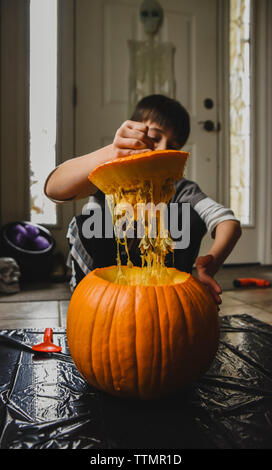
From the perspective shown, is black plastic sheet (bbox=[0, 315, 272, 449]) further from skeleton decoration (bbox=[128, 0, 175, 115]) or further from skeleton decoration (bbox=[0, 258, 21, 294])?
skeleton decoration (bbox=[128, 0, 175, 115])

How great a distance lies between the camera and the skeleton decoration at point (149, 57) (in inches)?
92.1

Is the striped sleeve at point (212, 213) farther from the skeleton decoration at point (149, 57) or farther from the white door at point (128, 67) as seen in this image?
the skeleton decoration at point (149, 57)

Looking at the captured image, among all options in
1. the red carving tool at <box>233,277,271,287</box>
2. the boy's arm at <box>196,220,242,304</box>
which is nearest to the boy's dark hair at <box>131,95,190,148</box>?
the boy's arm at <box>196,220,242,304</box>

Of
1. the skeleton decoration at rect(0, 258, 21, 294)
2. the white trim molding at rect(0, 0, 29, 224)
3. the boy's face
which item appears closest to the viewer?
the boy's face

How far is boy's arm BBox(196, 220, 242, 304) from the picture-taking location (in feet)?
2.52

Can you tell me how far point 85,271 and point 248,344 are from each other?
1.82 ft

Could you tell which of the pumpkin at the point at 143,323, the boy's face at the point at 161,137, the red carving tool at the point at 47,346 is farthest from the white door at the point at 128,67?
the pumpkin at the point at 143,323

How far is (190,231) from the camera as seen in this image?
1.16 metres

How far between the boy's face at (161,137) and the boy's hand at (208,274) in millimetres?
420

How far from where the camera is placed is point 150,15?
234 cm

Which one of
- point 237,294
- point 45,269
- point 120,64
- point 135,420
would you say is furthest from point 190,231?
point 120,64

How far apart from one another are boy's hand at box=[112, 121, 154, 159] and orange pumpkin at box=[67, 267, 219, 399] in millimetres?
257

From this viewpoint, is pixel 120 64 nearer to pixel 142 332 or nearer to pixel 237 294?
pixel 237 294
